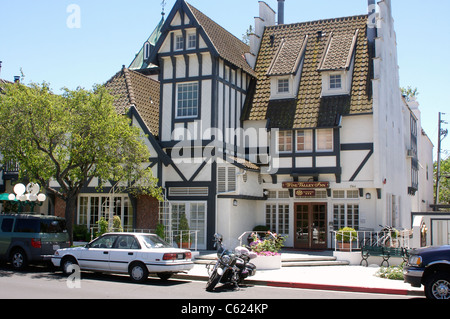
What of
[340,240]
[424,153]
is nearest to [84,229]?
[340,240]

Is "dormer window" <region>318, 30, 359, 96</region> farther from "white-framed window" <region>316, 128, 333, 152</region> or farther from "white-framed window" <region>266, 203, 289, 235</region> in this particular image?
"white-framed window" <region>266, 203, 289, 235</region>

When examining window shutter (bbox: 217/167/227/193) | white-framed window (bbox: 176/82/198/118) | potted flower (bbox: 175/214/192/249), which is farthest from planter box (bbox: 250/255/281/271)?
white-framed window (bbox: 176/82/198/118)

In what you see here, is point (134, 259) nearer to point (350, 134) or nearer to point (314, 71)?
point (350, 134)

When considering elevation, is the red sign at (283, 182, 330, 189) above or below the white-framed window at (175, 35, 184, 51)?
below

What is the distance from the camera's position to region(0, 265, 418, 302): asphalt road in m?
11.8

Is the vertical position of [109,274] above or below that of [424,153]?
below

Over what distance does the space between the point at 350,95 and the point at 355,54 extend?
2742 millimetres

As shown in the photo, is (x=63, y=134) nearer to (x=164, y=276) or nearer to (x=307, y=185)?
(x=164, y=276)

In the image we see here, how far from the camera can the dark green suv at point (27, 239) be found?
16.6 m

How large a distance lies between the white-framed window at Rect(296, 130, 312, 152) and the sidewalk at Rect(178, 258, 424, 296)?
660cm

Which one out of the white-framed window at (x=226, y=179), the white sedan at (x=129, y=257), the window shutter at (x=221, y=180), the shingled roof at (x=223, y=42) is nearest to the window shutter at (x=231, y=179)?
the white-framed window at (x=226, y=179)

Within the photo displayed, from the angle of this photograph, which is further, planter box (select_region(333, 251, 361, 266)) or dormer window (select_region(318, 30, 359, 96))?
dormer window (select_region(318, 30, 359, 96))

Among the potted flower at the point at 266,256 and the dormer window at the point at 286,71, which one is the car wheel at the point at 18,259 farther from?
the dormer window at the point at 286,71

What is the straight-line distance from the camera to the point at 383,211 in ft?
73.6
